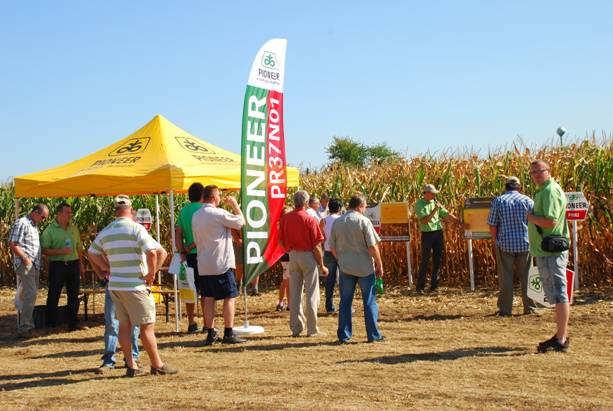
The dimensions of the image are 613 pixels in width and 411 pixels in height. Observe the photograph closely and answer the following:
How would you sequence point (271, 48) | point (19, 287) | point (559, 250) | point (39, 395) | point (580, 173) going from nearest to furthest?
point (39, 395), point (559, 250), point (271, 48), point (19, 287), point (580, 173)

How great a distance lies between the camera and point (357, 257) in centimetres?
919

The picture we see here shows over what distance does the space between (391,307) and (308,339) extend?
3458 mm

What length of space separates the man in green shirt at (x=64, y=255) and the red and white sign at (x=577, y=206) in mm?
7605

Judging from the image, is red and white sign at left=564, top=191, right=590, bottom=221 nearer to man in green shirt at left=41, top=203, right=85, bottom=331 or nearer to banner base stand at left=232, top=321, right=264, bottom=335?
banner base stand at left=232, top=321, right=264, bottom=335

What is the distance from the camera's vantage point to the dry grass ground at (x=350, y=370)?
6574 mm

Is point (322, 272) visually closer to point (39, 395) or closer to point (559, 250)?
point (559, 250)

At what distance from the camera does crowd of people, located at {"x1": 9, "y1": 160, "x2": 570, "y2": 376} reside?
24.7ft

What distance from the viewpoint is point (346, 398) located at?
657 cm

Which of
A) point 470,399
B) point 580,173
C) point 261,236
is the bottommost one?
Result: point 470,399

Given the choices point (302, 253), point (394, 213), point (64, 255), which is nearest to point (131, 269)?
point (302, 253)

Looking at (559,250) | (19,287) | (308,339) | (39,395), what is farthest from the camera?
(19,287)

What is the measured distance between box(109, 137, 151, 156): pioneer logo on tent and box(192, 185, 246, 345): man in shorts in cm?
294

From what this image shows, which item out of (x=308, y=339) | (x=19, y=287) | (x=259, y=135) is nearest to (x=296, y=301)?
(x=308, y=339)

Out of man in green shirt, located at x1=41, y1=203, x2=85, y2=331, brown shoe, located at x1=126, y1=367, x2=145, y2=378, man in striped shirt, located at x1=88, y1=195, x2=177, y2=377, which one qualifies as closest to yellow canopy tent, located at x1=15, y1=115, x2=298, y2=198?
man in green shirt, located at x1=41, y1=203, x2=85, y2=331
